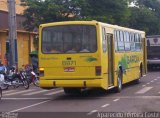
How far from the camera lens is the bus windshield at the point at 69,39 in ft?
61.0

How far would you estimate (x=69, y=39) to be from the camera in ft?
61.7

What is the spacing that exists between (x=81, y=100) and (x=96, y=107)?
2.59 m

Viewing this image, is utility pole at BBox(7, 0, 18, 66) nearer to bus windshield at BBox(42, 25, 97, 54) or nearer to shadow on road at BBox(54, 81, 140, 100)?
shadow on road at BBox(54, 81, 140, 100)

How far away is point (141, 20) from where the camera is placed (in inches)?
2069

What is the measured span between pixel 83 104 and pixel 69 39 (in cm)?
308

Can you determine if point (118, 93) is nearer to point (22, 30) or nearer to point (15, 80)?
point (15, 80)

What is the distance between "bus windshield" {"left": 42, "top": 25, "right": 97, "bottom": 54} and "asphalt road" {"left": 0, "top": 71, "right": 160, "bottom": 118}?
1834mm

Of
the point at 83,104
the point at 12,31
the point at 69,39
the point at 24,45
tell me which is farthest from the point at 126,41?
the point at 24,45

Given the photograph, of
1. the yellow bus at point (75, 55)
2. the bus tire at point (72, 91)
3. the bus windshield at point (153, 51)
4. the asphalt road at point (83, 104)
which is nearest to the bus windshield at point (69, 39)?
the yellow bus at point (75, 55)

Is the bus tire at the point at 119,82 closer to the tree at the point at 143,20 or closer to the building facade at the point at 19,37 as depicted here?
the building facade at the point at 19,37

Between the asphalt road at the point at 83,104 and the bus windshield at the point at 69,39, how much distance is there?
1.83m

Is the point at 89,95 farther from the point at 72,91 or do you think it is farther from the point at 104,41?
the point at 104,41

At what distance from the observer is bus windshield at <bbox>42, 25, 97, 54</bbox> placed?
1858 cm

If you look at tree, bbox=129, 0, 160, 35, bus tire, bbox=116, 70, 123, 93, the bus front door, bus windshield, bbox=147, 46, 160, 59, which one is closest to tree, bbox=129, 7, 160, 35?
tree, bbox=129, 0, 160, 35
